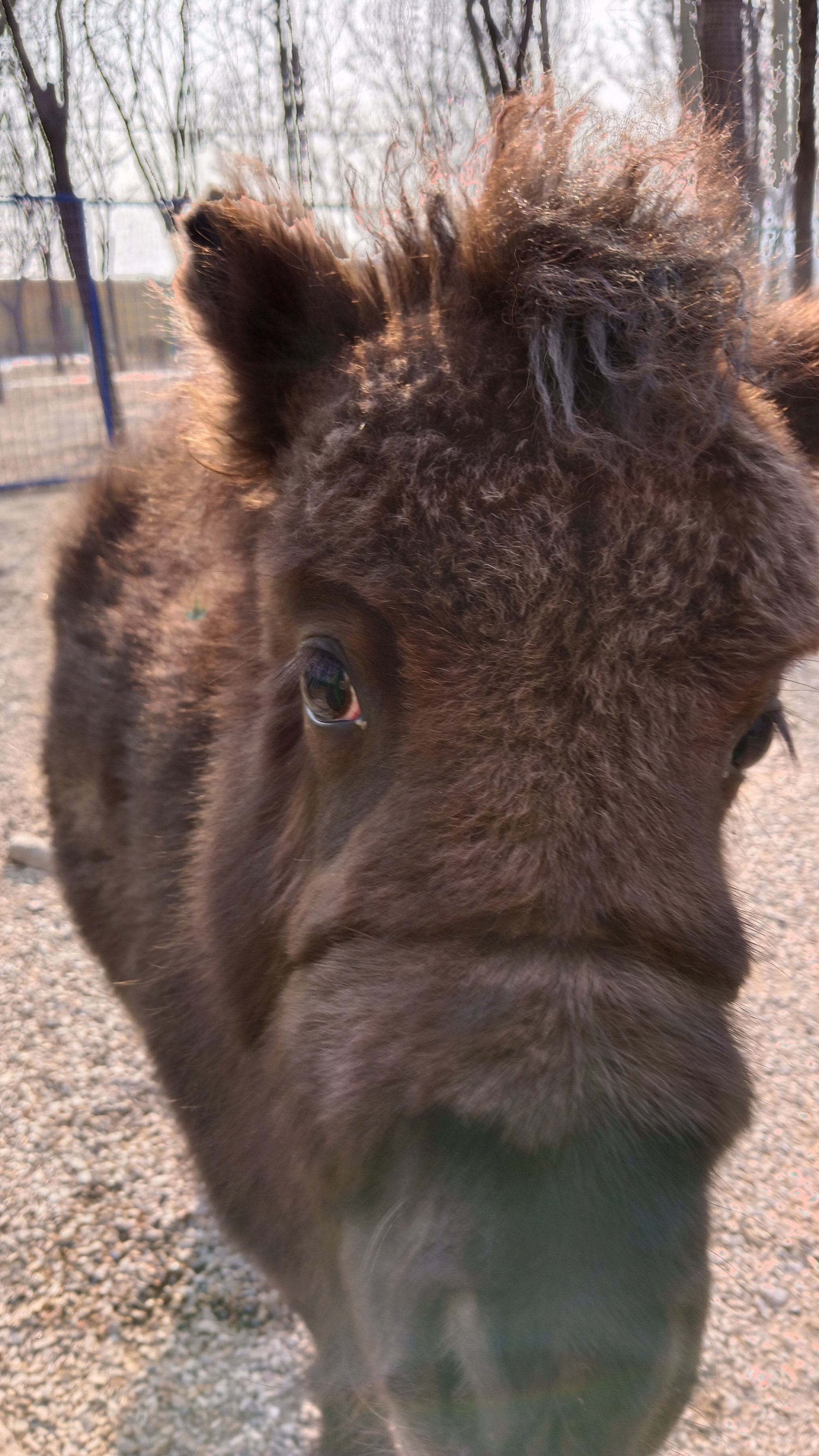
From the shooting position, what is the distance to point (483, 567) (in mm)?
1460

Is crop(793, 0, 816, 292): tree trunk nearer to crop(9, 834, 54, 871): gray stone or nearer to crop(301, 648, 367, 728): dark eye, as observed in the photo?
crop(301, 648, 367, 728): dark eye

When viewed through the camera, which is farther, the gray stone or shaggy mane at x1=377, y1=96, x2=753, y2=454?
the gray stone

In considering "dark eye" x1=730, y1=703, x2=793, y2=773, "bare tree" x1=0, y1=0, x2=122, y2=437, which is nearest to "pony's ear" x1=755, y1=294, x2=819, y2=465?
"dark eye" x1=730, y1=703, x2=793, y2=773

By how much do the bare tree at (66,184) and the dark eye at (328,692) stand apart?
3.91m

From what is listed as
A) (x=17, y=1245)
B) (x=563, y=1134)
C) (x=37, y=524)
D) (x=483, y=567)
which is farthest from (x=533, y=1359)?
(x=37, y=524)

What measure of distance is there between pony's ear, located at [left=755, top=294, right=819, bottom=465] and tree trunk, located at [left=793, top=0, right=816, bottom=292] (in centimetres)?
178

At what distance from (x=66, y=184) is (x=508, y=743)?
1110cm

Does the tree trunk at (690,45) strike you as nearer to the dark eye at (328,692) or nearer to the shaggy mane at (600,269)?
the shaggy mane at (600,269)

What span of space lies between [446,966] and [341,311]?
4.28 feet

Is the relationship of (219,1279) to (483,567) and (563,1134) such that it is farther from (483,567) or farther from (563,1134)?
(483,567)

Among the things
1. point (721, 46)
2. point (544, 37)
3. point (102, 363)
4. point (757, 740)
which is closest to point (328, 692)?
point (757, 740)

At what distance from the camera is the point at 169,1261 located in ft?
10.5

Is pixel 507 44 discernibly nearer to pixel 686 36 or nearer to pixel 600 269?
pixel 686 36

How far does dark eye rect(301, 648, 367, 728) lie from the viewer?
1.74 metres
